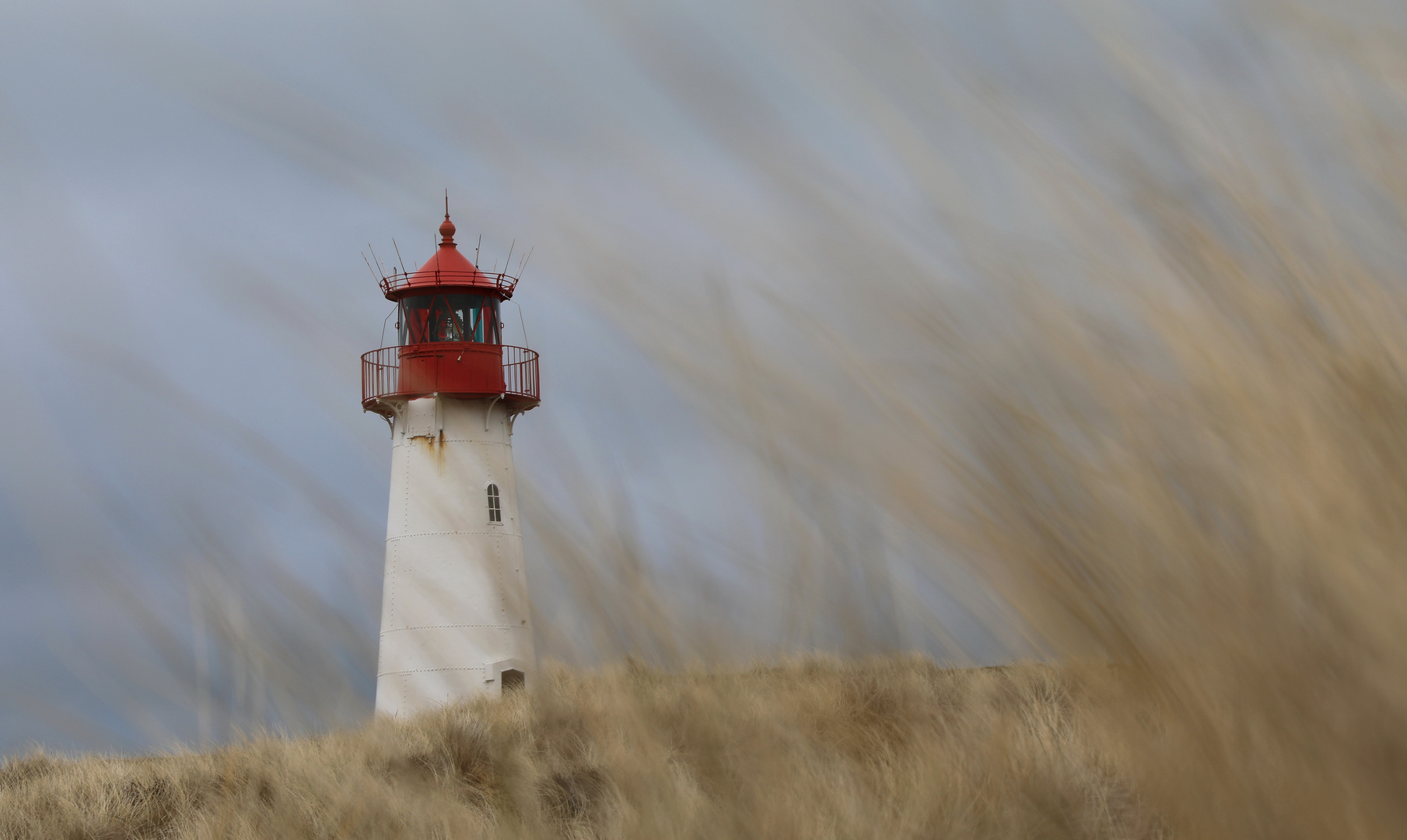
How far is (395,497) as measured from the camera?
15.2 m

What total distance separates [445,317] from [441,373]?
0.72 m

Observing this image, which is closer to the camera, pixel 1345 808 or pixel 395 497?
pixel 1345 808

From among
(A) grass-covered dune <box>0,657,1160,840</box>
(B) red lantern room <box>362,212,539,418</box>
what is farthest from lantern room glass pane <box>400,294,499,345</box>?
(A) grass-covered dune <box>0,657,1160,840</box>

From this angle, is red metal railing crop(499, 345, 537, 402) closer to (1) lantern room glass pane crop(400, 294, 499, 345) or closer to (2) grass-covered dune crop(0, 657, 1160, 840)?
(1) lantern room glass pane crop(400, 294, 499, 345)

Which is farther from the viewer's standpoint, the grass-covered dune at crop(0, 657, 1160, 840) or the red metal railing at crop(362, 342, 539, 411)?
the red metal railing at crop(362, 342, 539, 411)

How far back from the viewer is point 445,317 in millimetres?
15836

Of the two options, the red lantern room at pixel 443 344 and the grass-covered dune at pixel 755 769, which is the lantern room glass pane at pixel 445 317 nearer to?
Result: the red lantern room at pixel 443 344

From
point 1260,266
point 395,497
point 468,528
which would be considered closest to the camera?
point 1260,266

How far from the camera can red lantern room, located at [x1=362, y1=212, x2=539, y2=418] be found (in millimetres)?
15742

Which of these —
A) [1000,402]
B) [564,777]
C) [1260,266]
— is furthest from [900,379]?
[564,777]

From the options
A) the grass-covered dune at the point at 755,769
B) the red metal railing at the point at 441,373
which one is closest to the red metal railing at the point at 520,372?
the red metal railing at the point at 441,373

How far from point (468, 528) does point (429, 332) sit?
1408cm

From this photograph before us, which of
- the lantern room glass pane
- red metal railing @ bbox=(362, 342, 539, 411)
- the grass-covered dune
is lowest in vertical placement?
the grass-covered dune

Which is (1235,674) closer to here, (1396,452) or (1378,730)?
(1378,730)
